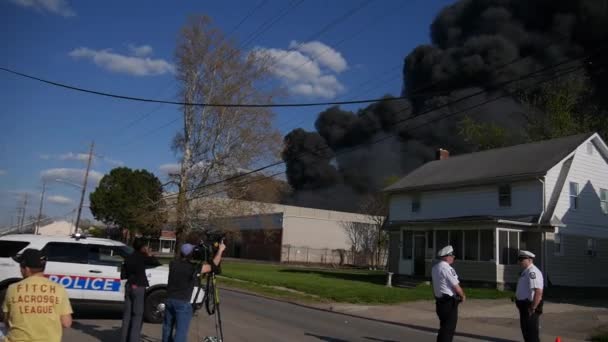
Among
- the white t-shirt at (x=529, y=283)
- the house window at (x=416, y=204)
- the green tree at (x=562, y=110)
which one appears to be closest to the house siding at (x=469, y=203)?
the house window at (x=416, y=204)

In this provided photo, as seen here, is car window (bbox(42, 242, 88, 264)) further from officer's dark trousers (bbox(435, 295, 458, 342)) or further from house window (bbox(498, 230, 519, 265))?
house window (bbox(498, 230, 519, 265))

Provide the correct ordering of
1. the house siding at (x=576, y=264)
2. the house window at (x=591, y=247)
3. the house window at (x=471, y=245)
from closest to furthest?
the house siding at (x=576, y=264) < the house window at (x=471, y=245) < the house window at (x=591, y=247)

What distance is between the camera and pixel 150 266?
36.2 feet

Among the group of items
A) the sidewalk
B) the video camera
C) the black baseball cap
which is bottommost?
the sidewalk

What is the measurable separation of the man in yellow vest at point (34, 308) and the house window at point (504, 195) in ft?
78.0

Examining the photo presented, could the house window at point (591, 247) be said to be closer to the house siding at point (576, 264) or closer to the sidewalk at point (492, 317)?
the house siding at point (576, 264)

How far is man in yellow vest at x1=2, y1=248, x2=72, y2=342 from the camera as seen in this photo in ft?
14.2

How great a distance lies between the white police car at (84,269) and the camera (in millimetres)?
10516

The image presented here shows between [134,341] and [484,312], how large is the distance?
11.3 metres

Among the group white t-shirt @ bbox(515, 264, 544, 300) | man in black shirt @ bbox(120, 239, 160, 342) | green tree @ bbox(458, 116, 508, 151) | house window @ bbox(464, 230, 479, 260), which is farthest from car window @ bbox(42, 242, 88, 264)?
green tree @ bbox(458, 116, 508, 151)

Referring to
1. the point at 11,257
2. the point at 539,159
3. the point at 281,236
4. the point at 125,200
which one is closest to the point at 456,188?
the point at 539,159

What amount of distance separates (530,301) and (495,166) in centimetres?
2010

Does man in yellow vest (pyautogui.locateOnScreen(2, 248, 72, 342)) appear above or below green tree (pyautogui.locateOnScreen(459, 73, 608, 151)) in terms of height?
below

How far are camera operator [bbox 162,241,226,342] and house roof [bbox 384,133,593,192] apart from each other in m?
20.4
